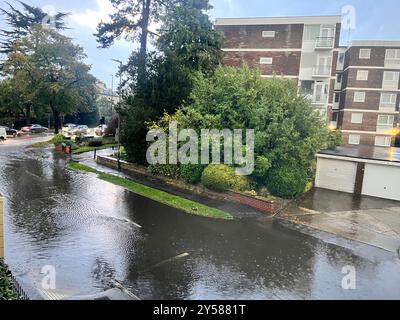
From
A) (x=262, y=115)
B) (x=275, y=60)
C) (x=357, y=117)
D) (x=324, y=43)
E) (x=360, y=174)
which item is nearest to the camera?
(x=262, y=115)

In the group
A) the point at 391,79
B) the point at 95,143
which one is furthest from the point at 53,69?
the point at 391,79

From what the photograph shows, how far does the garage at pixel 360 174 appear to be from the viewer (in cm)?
1764

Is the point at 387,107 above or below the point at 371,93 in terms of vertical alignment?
below

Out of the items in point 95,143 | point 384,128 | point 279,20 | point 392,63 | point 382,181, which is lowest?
point 95,143

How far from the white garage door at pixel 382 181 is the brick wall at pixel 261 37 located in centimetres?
1528

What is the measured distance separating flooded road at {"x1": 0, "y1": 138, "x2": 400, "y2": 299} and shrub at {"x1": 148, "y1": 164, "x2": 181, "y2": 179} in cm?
420

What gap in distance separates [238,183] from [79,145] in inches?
788

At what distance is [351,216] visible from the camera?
45.6 feet

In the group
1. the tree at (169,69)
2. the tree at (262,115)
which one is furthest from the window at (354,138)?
the tree at (262,115)

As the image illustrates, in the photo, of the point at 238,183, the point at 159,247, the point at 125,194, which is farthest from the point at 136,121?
the point at 159,247

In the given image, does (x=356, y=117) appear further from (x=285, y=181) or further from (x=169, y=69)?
(x=169, y=69)

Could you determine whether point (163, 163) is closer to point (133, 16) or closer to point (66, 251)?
point (66, 251)

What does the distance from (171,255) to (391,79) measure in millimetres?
38738

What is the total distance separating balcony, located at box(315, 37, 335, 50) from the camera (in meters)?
27.6
